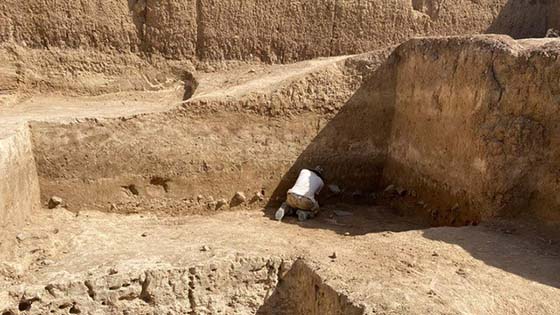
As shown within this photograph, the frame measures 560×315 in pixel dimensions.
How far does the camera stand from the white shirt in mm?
5821

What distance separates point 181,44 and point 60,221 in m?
2.61

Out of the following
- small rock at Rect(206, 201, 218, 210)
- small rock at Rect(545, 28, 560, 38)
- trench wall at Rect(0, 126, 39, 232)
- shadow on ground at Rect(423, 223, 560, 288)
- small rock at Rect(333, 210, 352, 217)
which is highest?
small rock at Rect(545, 28, 560, 38)

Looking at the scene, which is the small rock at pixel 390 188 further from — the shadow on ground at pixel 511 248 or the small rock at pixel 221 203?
the small rock at pixel 221 203

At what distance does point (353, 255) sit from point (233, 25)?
11.6ft

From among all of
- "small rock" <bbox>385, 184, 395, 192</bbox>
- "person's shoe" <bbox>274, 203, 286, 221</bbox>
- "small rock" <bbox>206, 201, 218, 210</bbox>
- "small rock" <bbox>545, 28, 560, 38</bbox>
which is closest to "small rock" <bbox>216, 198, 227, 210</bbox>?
"small rock" <bbox>206, 201, 218, 210</bbox>

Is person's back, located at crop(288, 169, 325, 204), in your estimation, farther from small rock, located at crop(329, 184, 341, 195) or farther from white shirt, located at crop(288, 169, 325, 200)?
small rock, located at crop(329, 184, 341, 195)

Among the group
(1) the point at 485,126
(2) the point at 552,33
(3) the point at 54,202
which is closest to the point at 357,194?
(1) the point at 485,126

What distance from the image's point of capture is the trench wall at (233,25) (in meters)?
6.31

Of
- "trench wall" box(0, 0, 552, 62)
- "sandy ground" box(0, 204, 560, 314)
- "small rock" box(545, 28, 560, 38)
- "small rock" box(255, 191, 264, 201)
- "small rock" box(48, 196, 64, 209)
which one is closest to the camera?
"sandy ground" box(0, 204, 560, 314)

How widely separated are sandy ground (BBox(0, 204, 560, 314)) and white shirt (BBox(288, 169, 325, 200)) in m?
0.39

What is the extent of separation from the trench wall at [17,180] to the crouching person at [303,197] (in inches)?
90.0

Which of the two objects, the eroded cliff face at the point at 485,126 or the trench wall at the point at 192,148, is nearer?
the eroded cliff face at the point at 485,126

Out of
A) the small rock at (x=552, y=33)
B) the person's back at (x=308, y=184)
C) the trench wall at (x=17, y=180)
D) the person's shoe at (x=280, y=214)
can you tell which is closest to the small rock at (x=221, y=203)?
the person's shoe at (x=280, y=214)

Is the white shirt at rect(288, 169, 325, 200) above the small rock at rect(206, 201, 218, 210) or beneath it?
above
